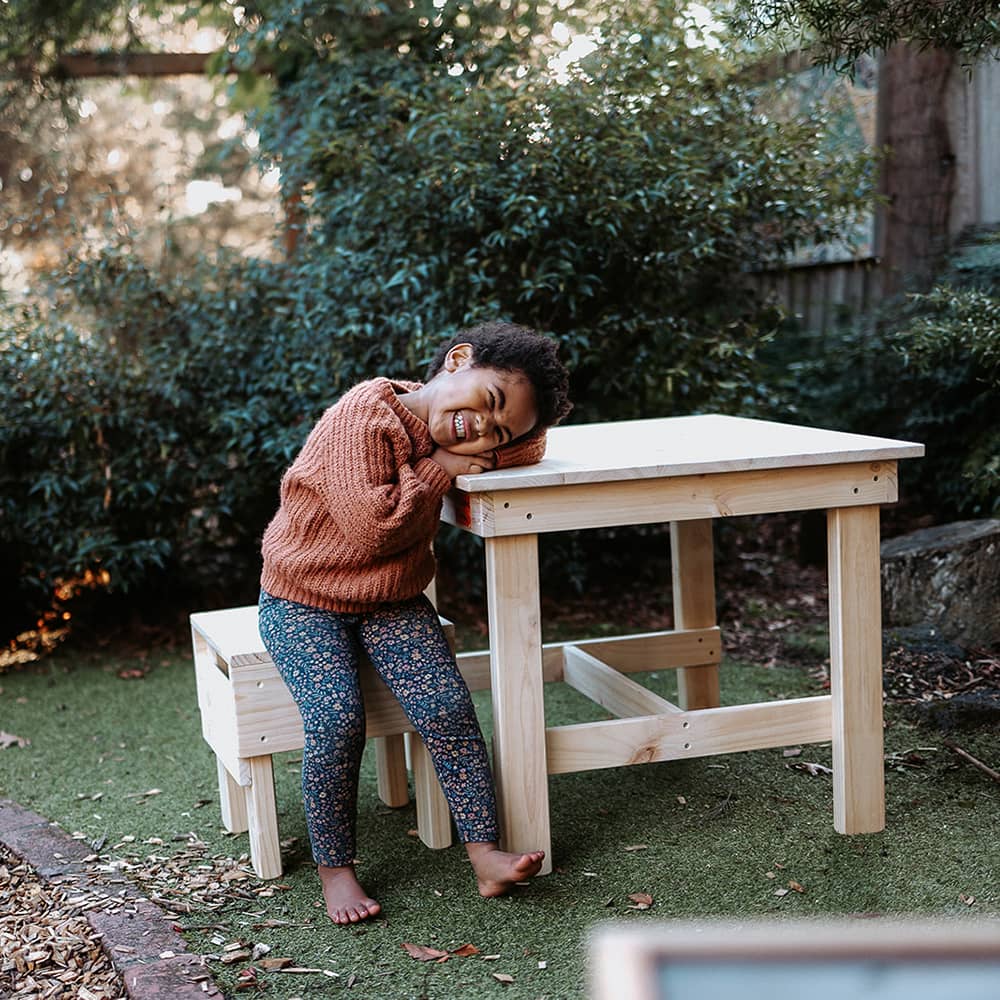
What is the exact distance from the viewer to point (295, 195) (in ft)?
16.8

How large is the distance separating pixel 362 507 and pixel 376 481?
6 centimetres

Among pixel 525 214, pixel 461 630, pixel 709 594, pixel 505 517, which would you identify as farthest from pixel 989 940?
pixel 461 630

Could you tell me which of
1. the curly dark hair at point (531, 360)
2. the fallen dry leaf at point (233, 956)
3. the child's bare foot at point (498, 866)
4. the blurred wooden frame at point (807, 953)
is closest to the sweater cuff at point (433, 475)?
the curly dark hair at point (531, 360)

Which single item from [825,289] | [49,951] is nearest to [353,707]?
[49,951]

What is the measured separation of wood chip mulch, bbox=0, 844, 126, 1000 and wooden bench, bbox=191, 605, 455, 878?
0.41 meters

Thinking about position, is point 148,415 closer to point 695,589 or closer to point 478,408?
point 695,589

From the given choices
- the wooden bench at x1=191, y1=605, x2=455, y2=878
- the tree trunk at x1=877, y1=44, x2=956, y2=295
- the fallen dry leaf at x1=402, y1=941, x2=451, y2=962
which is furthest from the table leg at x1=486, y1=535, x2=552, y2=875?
the tree trunk at x1=877, y1=44, x2=956, y2=295

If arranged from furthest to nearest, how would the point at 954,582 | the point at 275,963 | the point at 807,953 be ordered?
1. the point at 954,582
2. the point at 275,963
3. the point at 807,953

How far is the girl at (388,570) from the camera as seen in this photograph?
7.97ft

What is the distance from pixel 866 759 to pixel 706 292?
2.81m

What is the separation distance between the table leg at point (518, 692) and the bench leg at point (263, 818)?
51 centimetres

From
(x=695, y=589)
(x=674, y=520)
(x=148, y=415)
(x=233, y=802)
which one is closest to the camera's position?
(x=674, y=520)

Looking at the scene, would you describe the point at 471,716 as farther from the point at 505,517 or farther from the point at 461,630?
the point at 461,630

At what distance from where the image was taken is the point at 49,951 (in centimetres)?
228
